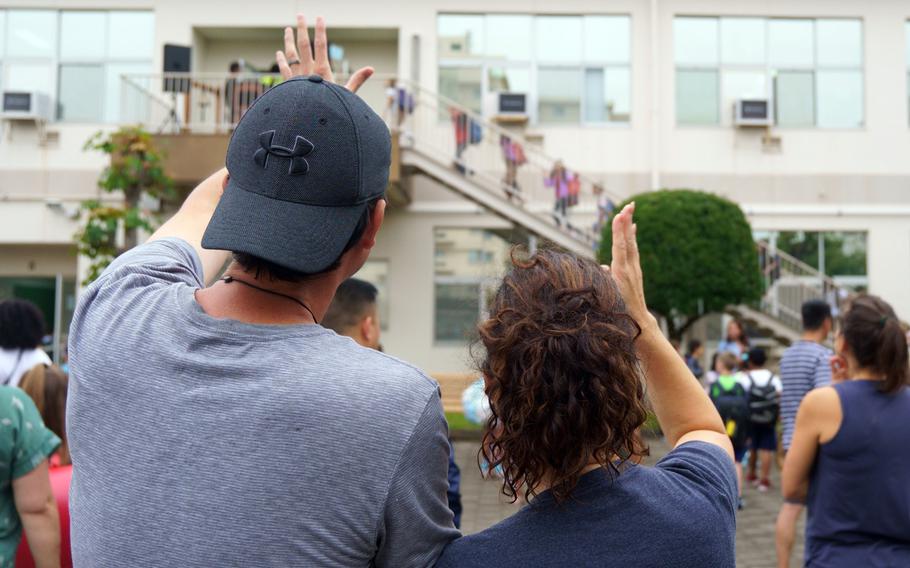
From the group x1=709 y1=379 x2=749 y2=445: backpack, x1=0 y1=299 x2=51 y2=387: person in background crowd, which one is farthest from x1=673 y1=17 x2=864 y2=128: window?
x1=0 y1=299 x2=51 y2=387: person in background crowd

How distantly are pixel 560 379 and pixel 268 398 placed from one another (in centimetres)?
49

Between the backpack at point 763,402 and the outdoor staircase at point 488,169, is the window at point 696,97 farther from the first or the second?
the backpack at point 763,402

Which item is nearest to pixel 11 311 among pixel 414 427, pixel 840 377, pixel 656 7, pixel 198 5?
pixel 414 427

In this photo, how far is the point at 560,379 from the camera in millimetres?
1422

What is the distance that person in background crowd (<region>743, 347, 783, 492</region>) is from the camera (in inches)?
390

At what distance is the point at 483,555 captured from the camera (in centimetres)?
142

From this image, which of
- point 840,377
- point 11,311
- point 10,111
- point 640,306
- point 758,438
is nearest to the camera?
point 640,306

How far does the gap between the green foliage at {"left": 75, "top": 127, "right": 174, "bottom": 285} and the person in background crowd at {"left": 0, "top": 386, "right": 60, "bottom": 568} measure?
34.3 ft

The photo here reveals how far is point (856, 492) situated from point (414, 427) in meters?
2.49

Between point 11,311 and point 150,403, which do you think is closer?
point 150,403

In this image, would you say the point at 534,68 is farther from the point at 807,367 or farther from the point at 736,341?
the point at 807,367

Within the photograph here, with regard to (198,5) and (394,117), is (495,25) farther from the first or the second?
(198,5)

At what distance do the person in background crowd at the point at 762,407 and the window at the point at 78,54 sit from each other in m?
13.5

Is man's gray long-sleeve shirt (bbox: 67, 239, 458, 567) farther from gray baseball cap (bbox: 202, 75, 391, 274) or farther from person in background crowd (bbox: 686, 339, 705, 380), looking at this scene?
person in background crowd (bbox: 686, 339, 705, 380)
